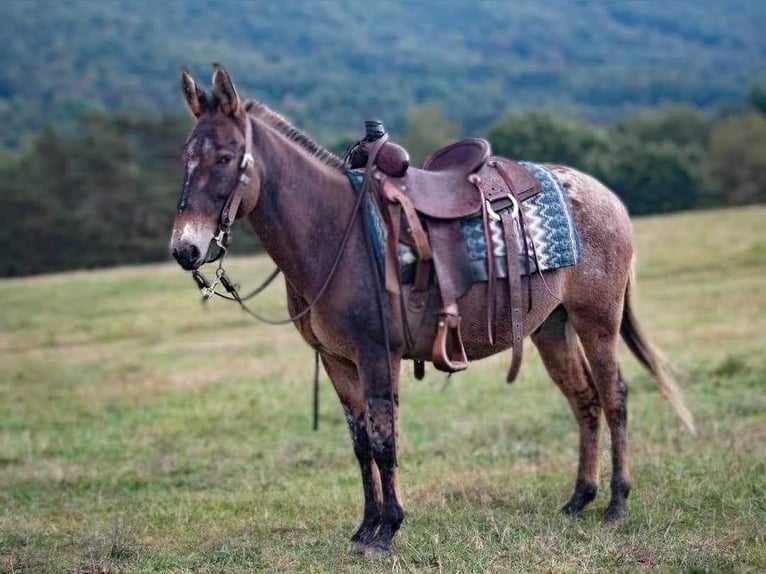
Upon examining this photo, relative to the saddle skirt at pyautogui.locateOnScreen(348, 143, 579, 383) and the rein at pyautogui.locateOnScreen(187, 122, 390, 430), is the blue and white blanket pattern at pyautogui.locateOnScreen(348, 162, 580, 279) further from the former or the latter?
the rein at pyautogui.locateOnScreen(187, 122, 390, 430)

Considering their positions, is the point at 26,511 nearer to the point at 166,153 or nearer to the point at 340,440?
the point at 340,440

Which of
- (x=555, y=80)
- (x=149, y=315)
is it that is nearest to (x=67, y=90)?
(x=555, y=80)

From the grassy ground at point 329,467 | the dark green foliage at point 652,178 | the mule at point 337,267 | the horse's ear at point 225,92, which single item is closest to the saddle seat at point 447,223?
the mule at point 337,267

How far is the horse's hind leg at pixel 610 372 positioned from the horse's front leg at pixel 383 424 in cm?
178

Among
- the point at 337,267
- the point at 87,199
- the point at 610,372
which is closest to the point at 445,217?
the point at 337,267

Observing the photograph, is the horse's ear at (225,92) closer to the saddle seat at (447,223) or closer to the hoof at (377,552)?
the saddle seat at (447,223)

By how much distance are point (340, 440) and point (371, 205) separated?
5471mm

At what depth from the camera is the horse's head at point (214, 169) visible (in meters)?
5.72

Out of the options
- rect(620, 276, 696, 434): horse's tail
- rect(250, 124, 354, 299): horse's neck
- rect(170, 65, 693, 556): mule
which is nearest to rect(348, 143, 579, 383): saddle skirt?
rect(170, 65, 693, 556): mule

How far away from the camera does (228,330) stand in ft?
84.9

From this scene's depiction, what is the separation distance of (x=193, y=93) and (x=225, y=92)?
254 mm

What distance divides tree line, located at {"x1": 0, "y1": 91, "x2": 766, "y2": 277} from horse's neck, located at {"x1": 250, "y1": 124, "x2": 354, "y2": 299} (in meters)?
42.6

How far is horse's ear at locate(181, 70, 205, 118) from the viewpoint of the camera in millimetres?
5907

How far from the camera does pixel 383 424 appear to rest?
6.11 meters
